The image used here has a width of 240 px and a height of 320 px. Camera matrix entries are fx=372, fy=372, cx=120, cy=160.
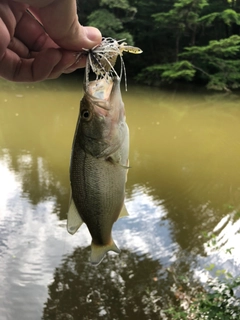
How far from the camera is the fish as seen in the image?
125 cm

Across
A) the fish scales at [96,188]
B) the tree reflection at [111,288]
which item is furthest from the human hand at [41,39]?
the tree reflection at [111,288]

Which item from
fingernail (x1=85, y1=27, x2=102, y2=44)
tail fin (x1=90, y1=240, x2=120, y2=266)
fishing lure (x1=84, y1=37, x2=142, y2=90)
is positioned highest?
fingernail (x1=85, y1=27, x2=102, y2=44)

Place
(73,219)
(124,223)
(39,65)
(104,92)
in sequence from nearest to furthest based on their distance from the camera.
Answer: (104,92), (73,219), (39,65), (124,223)

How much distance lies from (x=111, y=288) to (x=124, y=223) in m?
1.15

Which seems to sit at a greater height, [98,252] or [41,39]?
[41,39]

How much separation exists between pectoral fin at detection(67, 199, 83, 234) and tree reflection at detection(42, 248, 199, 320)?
→ 2.24 meters

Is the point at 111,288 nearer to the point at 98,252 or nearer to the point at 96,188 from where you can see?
the point at 98,252

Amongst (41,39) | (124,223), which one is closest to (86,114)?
(41,39)

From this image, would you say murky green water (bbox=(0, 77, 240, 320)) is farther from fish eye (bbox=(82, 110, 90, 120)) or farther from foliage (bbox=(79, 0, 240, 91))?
foliage (bbox=(79, 0, 240, 91))

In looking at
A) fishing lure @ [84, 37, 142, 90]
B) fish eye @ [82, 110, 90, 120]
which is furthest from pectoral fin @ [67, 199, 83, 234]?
fishing lure @ [84, 37, 142, 90]

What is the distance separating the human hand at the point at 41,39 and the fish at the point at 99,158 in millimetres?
248

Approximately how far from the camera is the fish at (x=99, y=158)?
1.25 meters

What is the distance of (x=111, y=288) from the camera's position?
356 cm

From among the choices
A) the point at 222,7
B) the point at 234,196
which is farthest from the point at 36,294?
the point at 222,7
